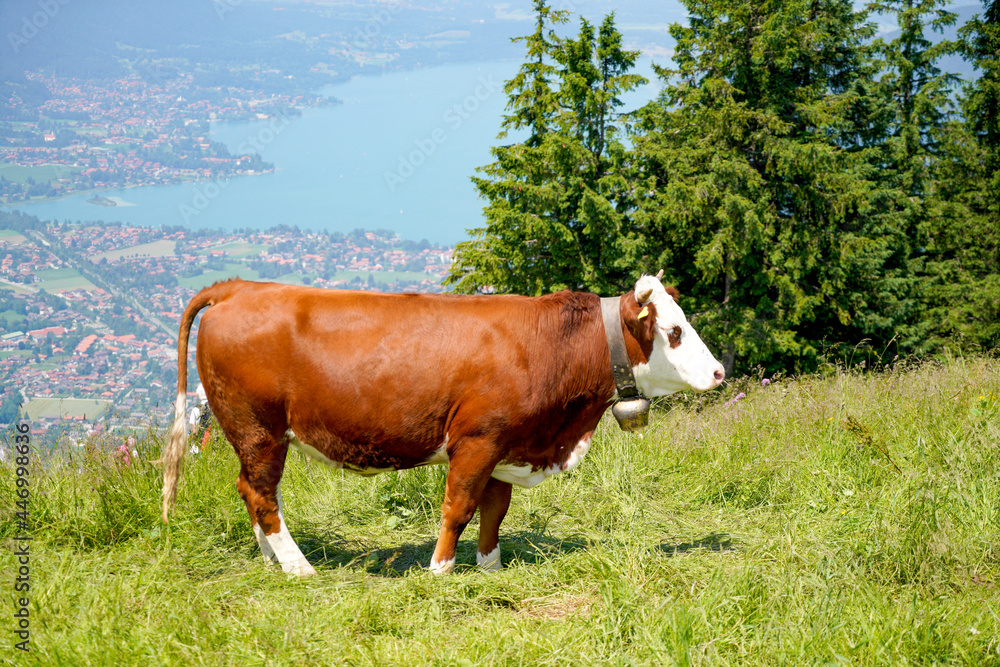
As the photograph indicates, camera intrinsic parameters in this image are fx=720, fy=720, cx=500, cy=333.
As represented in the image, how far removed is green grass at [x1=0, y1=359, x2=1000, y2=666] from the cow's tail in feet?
1.46

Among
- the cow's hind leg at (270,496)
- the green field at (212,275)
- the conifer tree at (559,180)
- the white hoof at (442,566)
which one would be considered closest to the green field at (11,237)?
the green field at (212,275)

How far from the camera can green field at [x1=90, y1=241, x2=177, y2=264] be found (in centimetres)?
8675

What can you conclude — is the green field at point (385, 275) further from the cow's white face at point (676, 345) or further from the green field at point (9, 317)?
the cow's white face at point (676, 345)

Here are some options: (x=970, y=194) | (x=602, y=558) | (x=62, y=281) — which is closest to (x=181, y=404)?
(x=602, y=558)

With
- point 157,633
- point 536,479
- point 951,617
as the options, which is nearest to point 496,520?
point 536,479

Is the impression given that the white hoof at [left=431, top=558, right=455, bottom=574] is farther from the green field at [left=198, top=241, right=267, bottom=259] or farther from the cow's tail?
the green field at [left=198, top=241, right=267, bottom=259]

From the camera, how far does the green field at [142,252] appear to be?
86.8 m

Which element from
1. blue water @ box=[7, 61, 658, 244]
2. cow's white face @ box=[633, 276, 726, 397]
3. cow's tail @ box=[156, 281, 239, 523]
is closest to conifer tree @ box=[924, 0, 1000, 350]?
cow's white face @ box=[633, 276, 726, 397]

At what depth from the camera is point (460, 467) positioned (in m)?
4.16

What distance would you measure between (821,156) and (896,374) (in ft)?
36.4

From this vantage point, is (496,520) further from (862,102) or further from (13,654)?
(862,102)

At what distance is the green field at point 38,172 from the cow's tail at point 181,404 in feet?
405

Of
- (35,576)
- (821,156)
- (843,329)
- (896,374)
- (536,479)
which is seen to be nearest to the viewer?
(35,576)

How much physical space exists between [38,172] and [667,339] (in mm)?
131028
